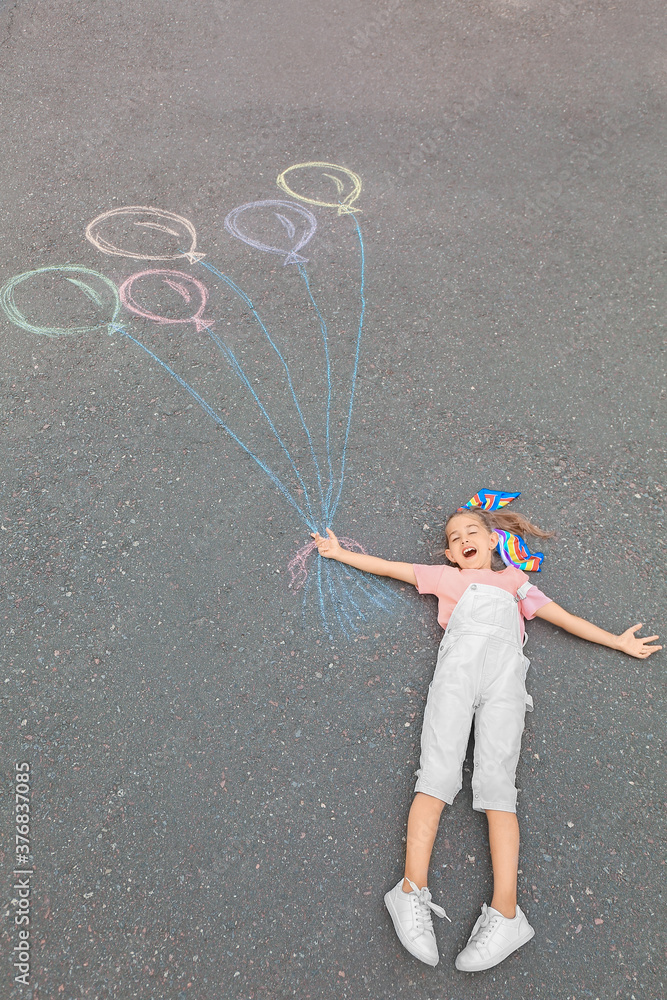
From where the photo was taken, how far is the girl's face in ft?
8.40

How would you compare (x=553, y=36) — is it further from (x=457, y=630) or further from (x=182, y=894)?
(x=182, y=894)

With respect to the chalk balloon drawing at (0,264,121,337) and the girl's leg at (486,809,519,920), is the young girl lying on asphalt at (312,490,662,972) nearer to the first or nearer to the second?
the girl's leg at (486,809,519,920)

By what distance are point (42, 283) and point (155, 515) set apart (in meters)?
1.55

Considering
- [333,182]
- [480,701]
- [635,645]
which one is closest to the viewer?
[480,701]

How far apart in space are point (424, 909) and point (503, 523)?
140 cm

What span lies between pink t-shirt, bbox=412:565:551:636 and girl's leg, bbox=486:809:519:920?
65 centimetres

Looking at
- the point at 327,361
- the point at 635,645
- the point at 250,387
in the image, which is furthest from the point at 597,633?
the point at 250,387

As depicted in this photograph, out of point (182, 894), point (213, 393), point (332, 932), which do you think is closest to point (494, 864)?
point (332, 932)

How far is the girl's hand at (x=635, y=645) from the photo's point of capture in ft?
8.03

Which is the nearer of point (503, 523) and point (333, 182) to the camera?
point (503, 523)

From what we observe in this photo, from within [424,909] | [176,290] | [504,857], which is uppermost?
[176,290]

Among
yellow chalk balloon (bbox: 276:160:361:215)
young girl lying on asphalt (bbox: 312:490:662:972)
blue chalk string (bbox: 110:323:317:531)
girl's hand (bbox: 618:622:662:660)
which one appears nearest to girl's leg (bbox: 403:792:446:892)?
young girl lying on asphalt (bbox: 312:490:662:972)

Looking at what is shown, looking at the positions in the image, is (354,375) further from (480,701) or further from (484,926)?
(484,926)

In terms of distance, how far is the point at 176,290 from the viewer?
342 centimetres
